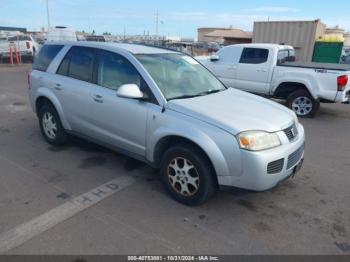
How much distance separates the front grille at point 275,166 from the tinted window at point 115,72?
5.71 ft

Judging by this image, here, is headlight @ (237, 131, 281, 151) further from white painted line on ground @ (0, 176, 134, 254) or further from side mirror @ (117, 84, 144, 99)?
white painted line on ground @ (0, 176, 134, 254)

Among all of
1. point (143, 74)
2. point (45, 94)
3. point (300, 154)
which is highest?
point (143, 74)

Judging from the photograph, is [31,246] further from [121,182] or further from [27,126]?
[27,126]

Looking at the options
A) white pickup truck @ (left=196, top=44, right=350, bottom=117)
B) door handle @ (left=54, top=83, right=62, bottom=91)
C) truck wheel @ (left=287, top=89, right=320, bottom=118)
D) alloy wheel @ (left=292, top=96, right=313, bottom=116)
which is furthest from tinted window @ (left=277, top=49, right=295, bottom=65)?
door handle @ (left=54, top=83, right=62, bottom=91)

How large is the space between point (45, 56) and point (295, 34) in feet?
46.9

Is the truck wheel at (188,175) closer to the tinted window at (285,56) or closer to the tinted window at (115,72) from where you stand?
the tinted window at (115,72)

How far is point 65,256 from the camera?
2578 mm

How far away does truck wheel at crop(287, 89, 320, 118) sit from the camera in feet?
24.9

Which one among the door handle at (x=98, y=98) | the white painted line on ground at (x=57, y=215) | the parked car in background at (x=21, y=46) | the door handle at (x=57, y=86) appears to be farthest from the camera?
the parked car in background at (x=21, y=46)

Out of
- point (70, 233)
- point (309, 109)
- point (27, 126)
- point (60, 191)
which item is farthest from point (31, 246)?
point (309, 109)

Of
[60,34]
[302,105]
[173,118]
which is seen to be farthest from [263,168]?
[60,34]

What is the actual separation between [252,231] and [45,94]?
3.66 m

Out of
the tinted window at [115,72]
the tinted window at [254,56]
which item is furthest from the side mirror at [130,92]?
the tinted window at [254,56]

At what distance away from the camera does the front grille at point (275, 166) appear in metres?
2.95
